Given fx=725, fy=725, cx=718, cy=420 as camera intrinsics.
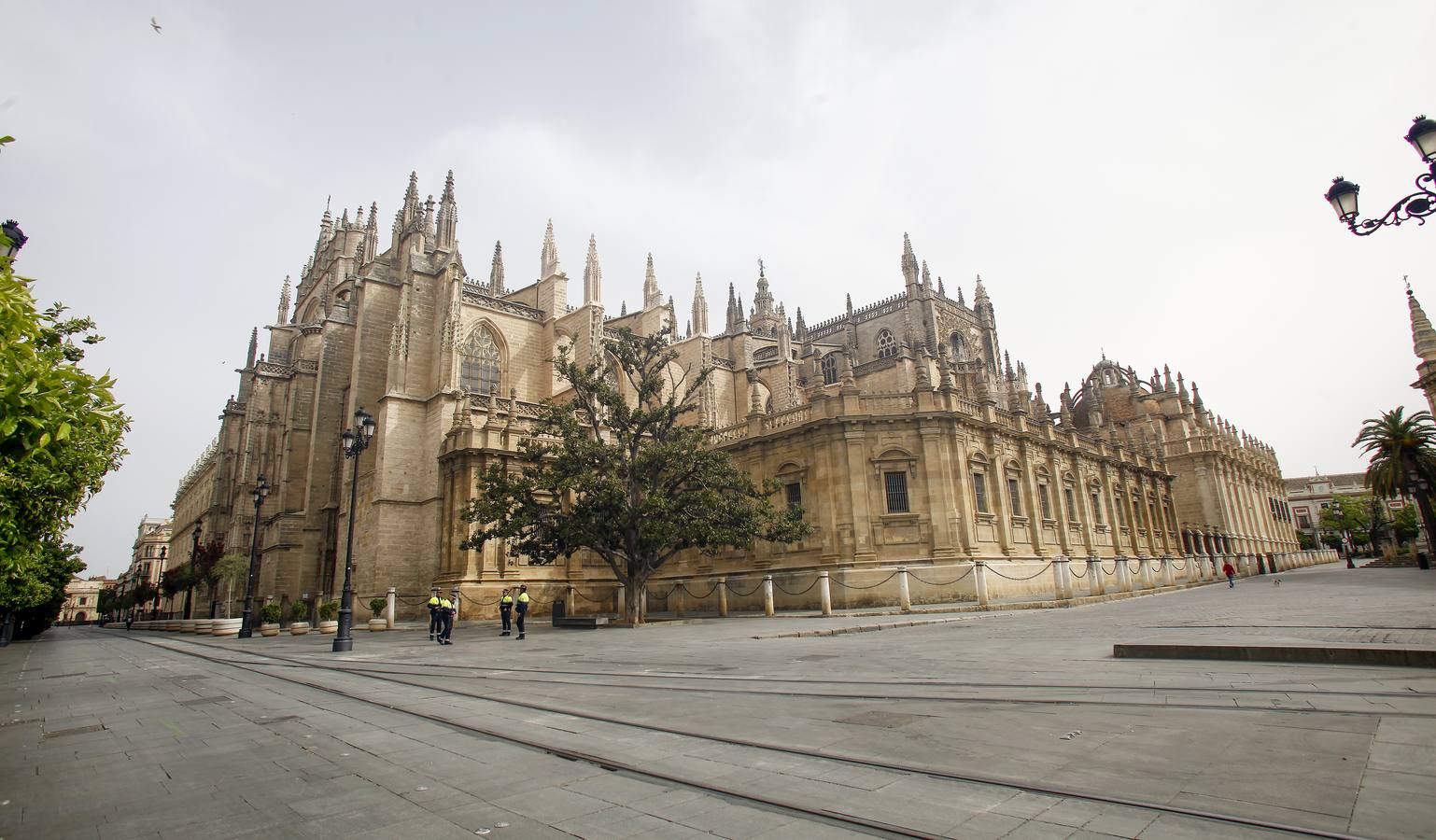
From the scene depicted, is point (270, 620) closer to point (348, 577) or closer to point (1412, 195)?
point (348, 577)

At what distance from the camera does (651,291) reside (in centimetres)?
3678

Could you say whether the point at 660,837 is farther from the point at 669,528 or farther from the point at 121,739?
the point at 669,528

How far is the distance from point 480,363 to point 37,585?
1647cm

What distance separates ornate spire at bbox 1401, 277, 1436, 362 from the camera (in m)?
32.2

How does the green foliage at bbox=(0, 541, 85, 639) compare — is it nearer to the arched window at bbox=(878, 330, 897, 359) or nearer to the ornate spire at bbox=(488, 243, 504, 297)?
the ornate spire at bbox=(488, 243, 504, 297)

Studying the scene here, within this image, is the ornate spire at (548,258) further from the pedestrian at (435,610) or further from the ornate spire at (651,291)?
the pedestrian at (435,610)

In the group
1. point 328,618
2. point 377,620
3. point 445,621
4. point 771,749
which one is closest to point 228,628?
point 328,618

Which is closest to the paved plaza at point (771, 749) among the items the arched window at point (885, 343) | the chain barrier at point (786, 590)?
the chain barrier at point (786, 590)

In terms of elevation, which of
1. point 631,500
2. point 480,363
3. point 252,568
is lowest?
point 252,568

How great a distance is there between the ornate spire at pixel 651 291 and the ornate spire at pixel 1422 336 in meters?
34.5

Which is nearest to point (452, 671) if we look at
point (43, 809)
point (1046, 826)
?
point (43, 809)

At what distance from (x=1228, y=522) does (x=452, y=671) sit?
5448 cm

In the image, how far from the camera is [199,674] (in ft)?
39.8

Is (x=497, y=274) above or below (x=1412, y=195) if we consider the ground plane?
above
